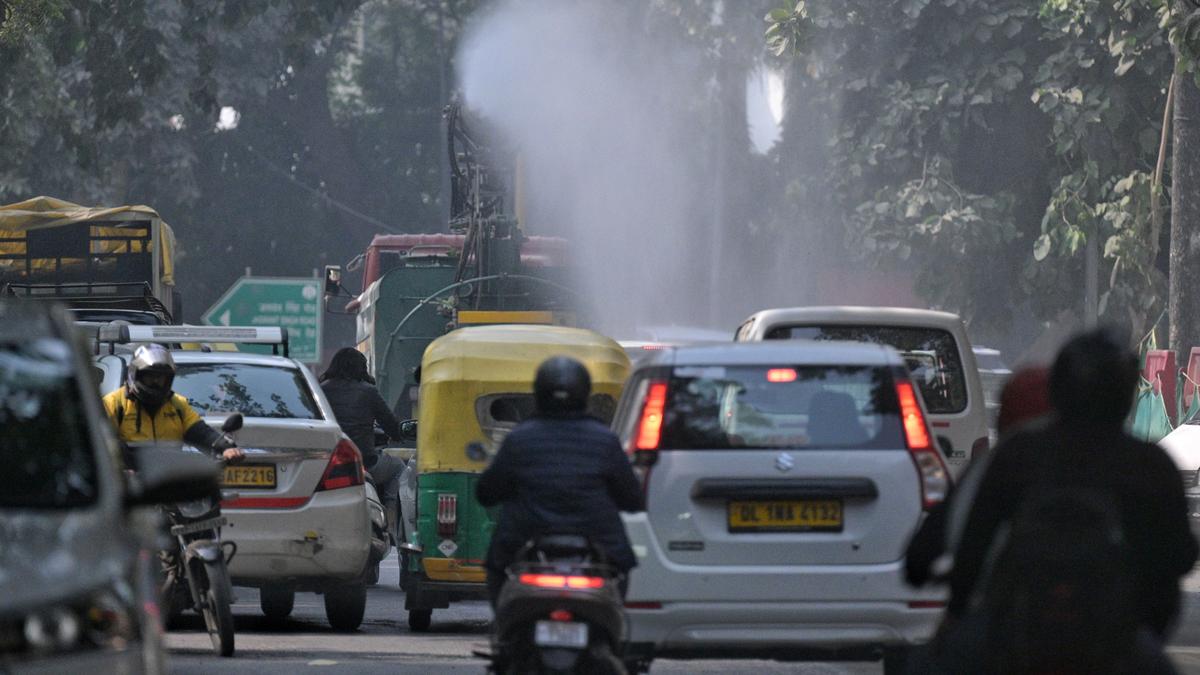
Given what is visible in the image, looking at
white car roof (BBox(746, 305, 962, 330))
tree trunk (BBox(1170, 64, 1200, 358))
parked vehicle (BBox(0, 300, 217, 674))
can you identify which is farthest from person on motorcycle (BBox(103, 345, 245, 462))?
tree trunk (BBox(1170, 64, 1200, 358))

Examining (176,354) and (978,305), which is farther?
(978,305)

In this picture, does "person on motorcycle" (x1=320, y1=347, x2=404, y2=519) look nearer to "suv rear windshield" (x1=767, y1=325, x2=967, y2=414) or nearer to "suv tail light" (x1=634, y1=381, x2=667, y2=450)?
"suv rear windshield" (x1=767, y1=325, x2=967, y2=414)

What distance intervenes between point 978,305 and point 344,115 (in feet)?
109

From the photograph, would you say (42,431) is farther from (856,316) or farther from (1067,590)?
(856,316)

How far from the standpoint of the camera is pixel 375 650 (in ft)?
39.5

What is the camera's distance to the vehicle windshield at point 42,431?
544 cm

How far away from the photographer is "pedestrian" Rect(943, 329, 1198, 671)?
4.89 metres

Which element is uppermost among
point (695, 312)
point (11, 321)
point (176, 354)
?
point (11, 321)

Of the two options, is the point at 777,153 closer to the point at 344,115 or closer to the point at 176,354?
the point at 344,115

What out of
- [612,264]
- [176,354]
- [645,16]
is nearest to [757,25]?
[645,16]

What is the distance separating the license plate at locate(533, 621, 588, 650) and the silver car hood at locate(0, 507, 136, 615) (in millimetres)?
2344

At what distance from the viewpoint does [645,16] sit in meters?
53.2

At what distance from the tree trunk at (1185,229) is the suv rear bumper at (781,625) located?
19275 millimetres

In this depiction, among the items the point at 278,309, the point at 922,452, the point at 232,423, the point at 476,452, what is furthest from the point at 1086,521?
the point at 278,309
